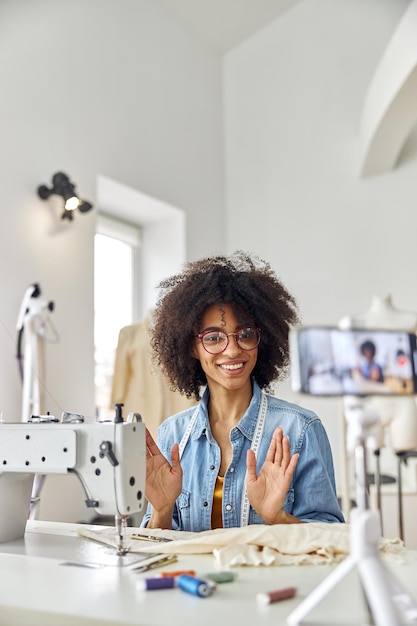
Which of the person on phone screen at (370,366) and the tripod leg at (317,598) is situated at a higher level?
the person on phone screen at (370,366)

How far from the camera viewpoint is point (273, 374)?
2092mm

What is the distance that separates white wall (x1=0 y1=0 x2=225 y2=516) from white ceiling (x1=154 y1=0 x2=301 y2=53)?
13 centimetres

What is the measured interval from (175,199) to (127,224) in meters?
0.39

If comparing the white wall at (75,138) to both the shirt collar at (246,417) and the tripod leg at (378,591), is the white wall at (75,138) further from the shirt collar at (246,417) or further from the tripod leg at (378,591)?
the tripod leg at (378,591)

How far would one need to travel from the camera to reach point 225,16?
16.3 ft

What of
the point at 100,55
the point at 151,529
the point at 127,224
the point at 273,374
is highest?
the point at 100,55

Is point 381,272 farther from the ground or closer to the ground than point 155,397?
farther from the ground

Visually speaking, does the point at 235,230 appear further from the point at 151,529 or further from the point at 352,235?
the point at 151,529

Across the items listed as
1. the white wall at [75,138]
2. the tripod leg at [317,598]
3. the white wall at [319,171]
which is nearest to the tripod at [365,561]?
the tripod leg at [317,598]

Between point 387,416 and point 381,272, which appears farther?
point 381,272

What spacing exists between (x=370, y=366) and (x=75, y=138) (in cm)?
316

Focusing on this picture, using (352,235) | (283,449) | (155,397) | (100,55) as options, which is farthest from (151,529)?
(352,235)

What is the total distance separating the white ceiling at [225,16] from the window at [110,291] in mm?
1517

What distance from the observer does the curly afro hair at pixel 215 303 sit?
196cm
